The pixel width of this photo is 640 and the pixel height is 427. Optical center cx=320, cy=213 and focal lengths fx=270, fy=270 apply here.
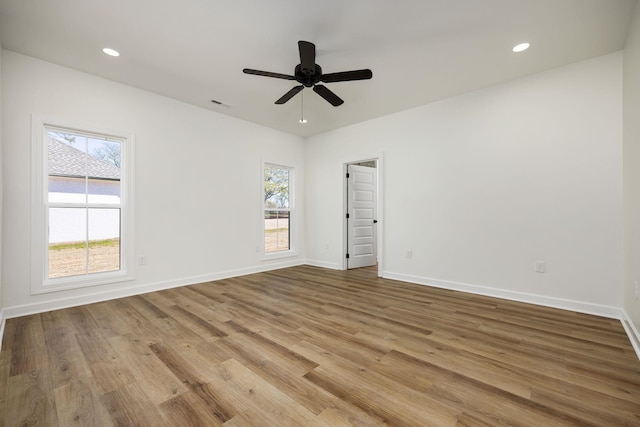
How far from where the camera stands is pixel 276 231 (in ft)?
18.5

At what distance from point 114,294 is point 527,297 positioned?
17.2ft

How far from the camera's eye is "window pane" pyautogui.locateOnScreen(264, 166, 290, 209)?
550 centimetres

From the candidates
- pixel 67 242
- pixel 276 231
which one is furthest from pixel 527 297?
pixel 67 242

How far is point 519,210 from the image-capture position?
3404 mm

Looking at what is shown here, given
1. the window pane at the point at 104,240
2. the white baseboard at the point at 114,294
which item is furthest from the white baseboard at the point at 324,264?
the window pane at the point at 104,240

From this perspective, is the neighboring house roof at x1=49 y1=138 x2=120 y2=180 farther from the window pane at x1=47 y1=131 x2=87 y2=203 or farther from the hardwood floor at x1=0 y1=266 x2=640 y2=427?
the hardwood floor at x1=0 y1=266 x2=640 y2=427

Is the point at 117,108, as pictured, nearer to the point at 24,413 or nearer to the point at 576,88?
the point at 24,413

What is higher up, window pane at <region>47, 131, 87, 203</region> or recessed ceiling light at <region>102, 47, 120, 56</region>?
recessed ceiling light at <region>102, 47, 120, 56</region>

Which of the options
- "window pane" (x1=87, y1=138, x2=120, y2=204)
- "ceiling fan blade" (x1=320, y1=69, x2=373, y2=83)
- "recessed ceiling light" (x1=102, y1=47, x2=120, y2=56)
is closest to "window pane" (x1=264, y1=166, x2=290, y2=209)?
"window pane" (x1=87, y1=138, x2=120, y2=204)

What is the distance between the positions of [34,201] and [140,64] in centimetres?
194

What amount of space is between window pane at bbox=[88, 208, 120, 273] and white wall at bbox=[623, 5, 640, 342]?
5517 mm

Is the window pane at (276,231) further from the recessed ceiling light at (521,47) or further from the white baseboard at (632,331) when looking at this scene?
the white baseboard at (632,331)

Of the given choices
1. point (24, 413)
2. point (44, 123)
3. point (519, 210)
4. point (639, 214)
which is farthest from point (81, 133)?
point (639, 214)

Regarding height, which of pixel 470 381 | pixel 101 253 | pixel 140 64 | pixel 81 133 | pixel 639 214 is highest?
pixel 140 64
